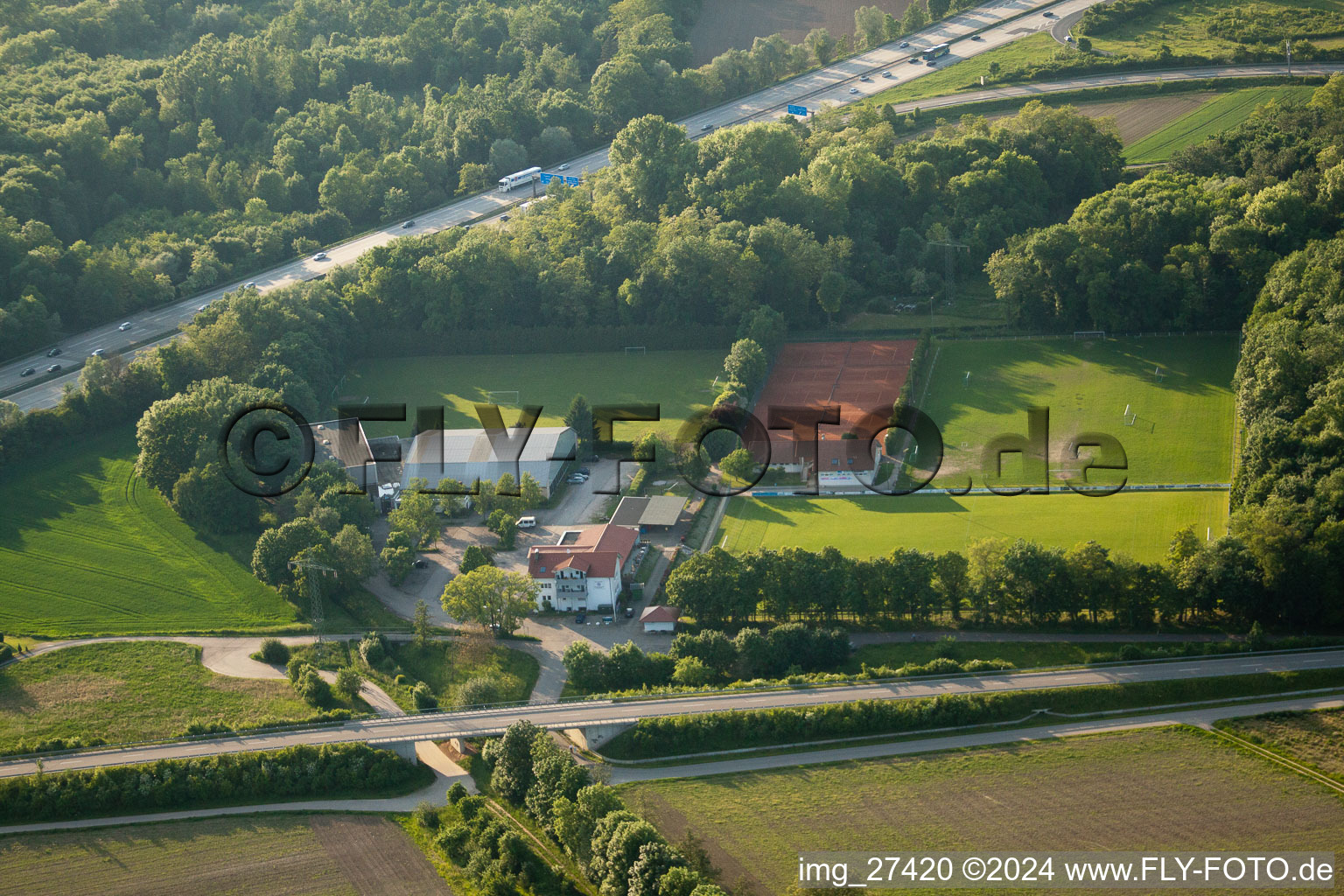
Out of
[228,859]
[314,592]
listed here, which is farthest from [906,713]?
[314,592]

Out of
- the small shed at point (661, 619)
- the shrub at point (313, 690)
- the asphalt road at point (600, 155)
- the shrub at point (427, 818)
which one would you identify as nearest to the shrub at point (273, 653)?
the shrub at point (313, 690)

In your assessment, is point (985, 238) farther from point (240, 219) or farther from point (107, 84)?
point (107, 84)

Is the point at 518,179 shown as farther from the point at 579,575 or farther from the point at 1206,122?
the point at 1206,122

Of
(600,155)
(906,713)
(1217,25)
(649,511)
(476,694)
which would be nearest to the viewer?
(906,713)

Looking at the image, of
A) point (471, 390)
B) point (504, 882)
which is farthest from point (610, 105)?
point (504, 882)

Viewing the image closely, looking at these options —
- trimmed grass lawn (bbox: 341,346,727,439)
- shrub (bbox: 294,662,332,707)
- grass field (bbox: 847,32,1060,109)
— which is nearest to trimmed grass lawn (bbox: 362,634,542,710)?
shrub (bbox: 294,662,332,707)

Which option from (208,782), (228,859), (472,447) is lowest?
(228,859)

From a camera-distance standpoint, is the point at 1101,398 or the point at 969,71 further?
the point at 969,71
